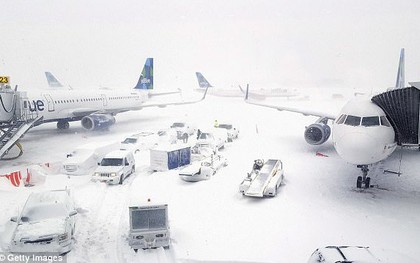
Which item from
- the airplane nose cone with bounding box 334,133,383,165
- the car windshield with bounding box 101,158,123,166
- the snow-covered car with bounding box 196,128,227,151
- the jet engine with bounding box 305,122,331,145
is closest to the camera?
the airplane nose cone with bounding box 334,133,383,165

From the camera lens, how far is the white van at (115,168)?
1903 cm

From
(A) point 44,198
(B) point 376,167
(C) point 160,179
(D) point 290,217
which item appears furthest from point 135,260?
(B) point 376,167

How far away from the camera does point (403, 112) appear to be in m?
16.2

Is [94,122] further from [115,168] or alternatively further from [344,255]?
[344,255]

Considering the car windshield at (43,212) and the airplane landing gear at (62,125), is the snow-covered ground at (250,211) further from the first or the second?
the airplane landing gear at (62,125)

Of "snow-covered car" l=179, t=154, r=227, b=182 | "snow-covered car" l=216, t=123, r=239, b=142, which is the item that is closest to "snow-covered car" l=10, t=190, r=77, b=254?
"snow-covered car" l=179, t=154, r=227, b=182

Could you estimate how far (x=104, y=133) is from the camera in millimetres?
36062

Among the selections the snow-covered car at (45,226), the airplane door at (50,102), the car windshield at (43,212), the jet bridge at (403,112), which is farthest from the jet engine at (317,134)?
the airplane door at (50,102)

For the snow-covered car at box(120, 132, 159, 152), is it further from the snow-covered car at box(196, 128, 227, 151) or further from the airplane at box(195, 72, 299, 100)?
the airplane at box(195, 72, 299, 100)

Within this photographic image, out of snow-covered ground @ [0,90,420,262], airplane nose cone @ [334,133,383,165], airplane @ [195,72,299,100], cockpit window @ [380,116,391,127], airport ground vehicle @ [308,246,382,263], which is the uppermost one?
cockpit window @ [380,116,391,127]

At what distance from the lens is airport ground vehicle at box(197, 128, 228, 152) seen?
84.3ft

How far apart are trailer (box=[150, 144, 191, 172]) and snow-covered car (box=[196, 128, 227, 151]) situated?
3331mm

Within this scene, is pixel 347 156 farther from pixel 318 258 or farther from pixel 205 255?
pixel 205 255

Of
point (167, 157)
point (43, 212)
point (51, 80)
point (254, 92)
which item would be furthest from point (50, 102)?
point (254, 92)
